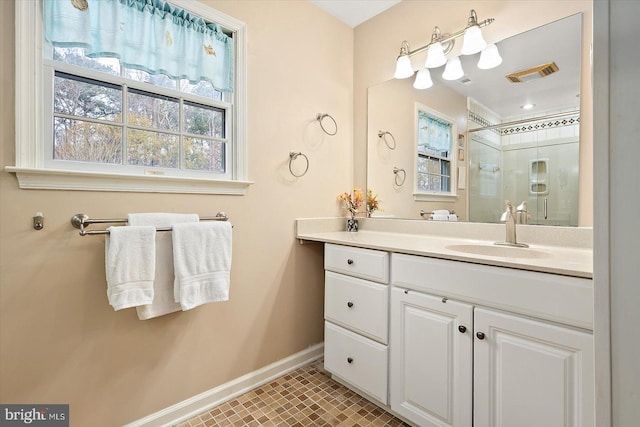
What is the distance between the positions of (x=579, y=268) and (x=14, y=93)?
2.07 metres

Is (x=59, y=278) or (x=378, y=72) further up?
(x=378, y=72)

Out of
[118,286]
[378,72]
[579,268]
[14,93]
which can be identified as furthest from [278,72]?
[579,268]

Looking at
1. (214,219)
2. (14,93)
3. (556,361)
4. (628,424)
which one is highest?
(14,93)

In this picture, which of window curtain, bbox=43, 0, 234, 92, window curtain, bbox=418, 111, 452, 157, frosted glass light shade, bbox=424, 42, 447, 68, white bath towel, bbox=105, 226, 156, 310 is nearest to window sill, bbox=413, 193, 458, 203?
window curtain, bbox=418, 111, 452, 157

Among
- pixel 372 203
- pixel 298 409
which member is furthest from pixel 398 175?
pixel 298 409

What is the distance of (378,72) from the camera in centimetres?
227

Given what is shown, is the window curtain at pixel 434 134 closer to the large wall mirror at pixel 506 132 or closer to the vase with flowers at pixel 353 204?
the large wall mirror at pixel 506 132

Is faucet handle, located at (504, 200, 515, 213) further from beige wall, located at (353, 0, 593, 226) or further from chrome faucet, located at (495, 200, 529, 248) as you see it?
beige wall, located at (353, 0, 593, 226)

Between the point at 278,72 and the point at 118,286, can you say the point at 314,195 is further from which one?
the point at 118,286

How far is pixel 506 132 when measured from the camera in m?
1.72

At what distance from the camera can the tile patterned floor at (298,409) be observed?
5.03 ft

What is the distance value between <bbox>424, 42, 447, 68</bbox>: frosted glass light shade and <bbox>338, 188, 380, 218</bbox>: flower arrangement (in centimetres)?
93

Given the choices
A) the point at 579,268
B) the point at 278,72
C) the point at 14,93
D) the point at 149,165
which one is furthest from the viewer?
the point at 278,72

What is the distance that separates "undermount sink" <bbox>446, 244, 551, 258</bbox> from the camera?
4.69 ft
